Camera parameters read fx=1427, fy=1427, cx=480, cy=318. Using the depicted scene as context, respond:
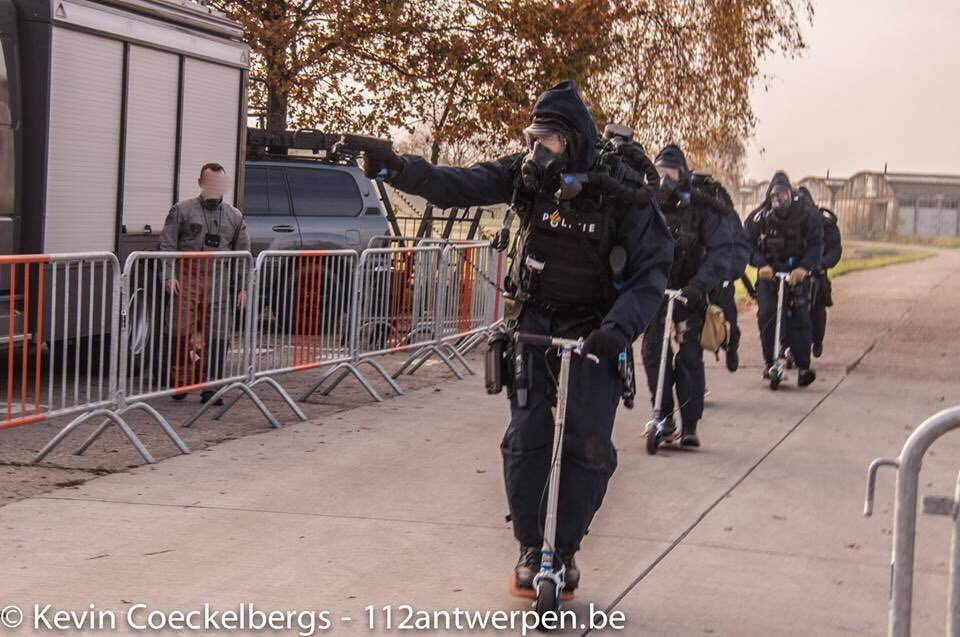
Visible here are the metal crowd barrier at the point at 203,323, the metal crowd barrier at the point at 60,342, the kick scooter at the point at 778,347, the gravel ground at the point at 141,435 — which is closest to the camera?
the gravel ground at the point at 141,435

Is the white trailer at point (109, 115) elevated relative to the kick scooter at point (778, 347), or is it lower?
elevated

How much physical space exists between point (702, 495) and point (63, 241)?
5855 mm

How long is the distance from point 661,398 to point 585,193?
3847 millimetres

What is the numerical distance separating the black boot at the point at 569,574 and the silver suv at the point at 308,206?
32.5 ft

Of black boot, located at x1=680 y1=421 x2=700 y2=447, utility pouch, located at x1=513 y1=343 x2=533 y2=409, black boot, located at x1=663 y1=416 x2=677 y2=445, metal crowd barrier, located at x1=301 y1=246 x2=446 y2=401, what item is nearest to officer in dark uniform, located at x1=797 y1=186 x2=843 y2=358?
metal crowd barrier, located at x1=301 y1=246 x2=446 y2=401

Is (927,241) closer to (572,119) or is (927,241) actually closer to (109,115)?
(109,115)

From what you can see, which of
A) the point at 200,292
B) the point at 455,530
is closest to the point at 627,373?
the point at 455,530

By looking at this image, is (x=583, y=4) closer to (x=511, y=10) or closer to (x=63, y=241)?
(x=511, y=10)

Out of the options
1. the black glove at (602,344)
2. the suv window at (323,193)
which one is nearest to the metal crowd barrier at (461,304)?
the suv window at (323,193)

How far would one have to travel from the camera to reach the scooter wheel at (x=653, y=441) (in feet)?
29.4

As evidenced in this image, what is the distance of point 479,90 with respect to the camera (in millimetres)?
20609

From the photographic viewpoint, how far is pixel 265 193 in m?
15.4

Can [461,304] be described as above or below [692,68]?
below

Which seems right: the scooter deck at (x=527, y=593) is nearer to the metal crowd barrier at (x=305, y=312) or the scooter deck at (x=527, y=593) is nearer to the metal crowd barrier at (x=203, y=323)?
the metal crowd barrier at (x=203, y=323)
